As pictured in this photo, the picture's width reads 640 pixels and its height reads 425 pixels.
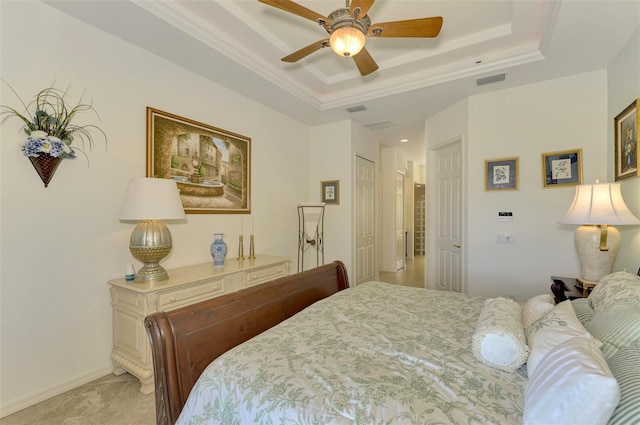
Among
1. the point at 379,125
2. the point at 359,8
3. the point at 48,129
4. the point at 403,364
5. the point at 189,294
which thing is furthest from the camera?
the point at 379,125

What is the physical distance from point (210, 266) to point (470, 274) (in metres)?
2.96

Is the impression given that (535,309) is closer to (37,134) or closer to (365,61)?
(365,61)

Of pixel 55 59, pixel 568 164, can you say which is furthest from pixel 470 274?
pixel 55 59

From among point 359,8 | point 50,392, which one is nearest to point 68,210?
point 50,392

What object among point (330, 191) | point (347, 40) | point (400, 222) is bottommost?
point (400, 222)

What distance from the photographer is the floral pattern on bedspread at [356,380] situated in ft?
2.94

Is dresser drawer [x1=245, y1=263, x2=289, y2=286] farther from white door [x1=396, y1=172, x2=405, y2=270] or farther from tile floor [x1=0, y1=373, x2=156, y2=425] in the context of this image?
white door [x1=396, y1=172, x2=405, y2=270]

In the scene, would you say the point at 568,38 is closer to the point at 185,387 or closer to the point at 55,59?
the point at 185,387

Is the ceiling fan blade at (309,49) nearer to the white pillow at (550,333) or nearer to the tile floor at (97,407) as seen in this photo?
the white pillow at (550,333)

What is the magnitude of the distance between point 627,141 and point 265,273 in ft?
11.1

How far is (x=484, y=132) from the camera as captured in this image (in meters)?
3.31

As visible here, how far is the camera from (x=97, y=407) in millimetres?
1876

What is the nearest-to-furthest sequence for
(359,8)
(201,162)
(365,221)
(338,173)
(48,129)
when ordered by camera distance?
(359,8)
(48,129)
(201,162)
(338,173)
(365,221)

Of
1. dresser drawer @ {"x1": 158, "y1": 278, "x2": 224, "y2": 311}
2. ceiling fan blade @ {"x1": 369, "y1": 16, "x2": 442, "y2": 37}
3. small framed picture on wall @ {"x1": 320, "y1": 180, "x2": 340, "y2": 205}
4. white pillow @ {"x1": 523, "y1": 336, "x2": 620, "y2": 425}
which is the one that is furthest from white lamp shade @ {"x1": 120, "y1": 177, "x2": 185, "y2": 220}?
small framed picture on wall @ {"x1": 320, "y1": 180, "x2": 340, "y2": 205}
